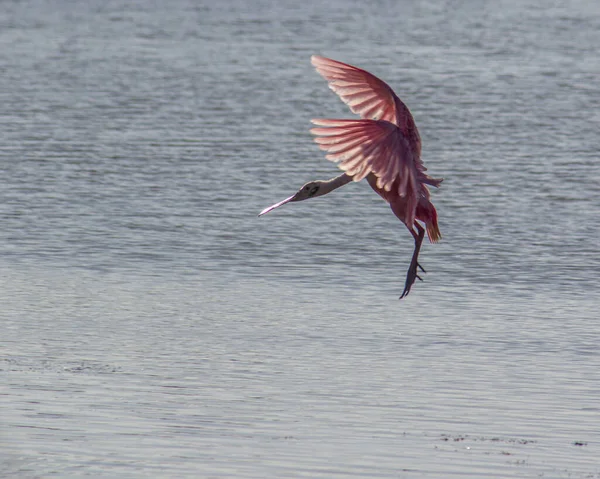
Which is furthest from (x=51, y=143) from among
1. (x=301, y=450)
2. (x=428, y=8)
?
(x=428, y=8)

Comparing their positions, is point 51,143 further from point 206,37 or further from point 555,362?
point 206,37

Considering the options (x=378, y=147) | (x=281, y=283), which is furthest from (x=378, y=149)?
(x=281, y=283)

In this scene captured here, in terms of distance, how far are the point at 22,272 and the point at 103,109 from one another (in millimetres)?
A: 8865

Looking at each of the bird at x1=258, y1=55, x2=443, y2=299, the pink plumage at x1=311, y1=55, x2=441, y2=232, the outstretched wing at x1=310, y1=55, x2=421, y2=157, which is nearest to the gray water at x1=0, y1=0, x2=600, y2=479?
the bird at x1=258, y1=55, x2=443, y2=299

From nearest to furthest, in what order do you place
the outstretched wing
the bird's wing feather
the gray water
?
the gray water < the bird's wing feather < the outstretched wing

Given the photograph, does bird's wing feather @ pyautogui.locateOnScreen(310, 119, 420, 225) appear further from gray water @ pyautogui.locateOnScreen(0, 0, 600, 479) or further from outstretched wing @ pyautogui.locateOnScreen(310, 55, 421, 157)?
gray water @ pyautogui.locateOnScreen(0, 0, 600, 479)

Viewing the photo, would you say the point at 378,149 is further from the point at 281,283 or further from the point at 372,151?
the point at 281,283

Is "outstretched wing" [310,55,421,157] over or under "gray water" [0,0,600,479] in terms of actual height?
over

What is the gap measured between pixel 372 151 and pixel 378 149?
0.15 ft

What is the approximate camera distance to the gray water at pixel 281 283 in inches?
299

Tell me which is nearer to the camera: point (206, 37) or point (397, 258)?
point (397, 258)

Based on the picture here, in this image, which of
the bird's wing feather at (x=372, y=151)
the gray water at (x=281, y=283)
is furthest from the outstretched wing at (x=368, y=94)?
the gray water at (x=281, y=283)

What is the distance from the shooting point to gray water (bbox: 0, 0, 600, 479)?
7.60 metres

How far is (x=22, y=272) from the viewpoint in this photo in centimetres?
1154
